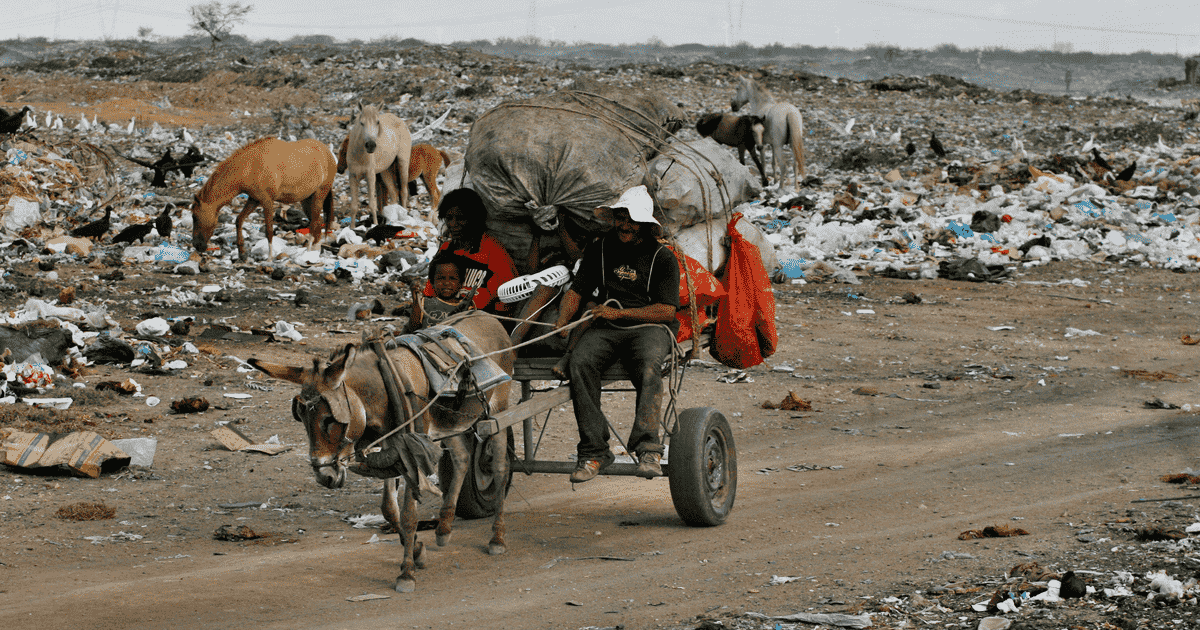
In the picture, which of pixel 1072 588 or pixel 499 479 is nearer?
pixel 1072 588

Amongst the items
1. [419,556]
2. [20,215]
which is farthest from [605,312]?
[20,215]

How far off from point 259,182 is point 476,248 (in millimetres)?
8846

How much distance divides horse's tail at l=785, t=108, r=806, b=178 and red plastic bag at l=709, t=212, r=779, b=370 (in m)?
17.1

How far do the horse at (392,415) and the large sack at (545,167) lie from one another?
749 mm

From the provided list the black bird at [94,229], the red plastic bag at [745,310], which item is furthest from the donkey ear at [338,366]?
the black bird at [94,229]

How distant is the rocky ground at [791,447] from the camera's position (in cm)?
448

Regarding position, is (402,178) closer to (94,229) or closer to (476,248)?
(94,229)

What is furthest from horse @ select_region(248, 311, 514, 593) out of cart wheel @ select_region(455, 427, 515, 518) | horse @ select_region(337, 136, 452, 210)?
horse @ select_region(337, 136, 452, 210)

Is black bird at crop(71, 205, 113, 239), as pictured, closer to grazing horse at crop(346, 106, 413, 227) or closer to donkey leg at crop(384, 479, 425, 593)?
grazing horse at crop(346, 106, 413, 227)

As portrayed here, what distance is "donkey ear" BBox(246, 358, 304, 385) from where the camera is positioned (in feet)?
13.0

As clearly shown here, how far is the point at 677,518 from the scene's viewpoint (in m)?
5.93

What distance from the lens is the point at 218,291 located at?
1224cm

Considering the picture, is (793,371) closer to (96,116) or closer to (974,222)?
(974,222)

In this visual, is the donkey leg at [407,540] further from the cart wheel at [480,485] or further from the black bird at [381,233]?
the black bird at [381,233]
